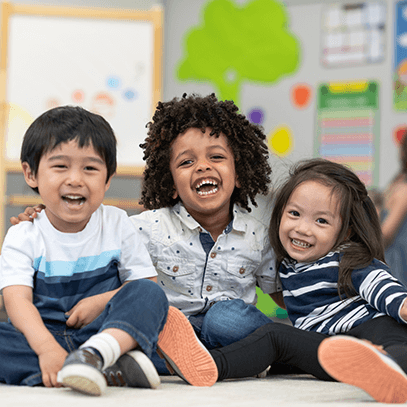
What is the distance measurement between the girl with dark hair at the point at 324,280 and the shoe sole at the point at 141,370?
0.14m

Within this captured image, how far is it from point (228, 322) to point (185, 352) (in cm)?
22

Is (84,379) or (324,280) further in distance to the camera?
(324,280)

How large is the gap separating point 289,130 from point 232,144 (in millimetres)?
2056

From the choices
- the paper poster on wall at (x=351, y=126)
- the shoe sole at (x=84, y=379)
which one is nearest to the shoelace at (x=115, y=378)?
the shoe sole at (x=84, y=379)

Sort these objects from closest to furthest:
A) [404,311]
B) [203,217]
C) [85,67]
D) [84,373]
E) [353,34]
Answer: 1. [84,373]
2. [404,311]
3. [203,217]
4. [85,67]
5. [353,34]

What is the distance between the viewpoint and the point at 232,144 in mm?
1316

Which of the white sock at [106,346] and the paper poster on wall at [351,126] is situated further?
the paper poster on wall at [351,126]

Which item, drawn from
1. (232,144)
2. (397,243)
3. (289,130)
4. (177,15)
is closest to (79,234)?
(232,144)

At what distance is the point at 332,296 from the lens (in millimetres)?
1141

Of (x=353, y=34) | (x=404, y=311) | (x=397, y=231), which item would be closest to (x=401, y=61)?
(x=353, y=34)

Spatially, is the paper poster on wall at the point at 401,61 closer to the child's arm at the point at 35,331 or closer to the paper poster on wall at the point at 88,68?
the paper poster on wall at the point at 88,68

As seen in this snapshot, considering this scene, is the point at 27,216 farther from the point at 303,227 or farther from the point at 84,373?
the point at 303,227

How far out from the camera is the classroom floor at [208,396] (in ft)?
2.35

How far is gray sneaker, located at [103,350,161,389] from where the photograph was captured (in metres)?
0.83
